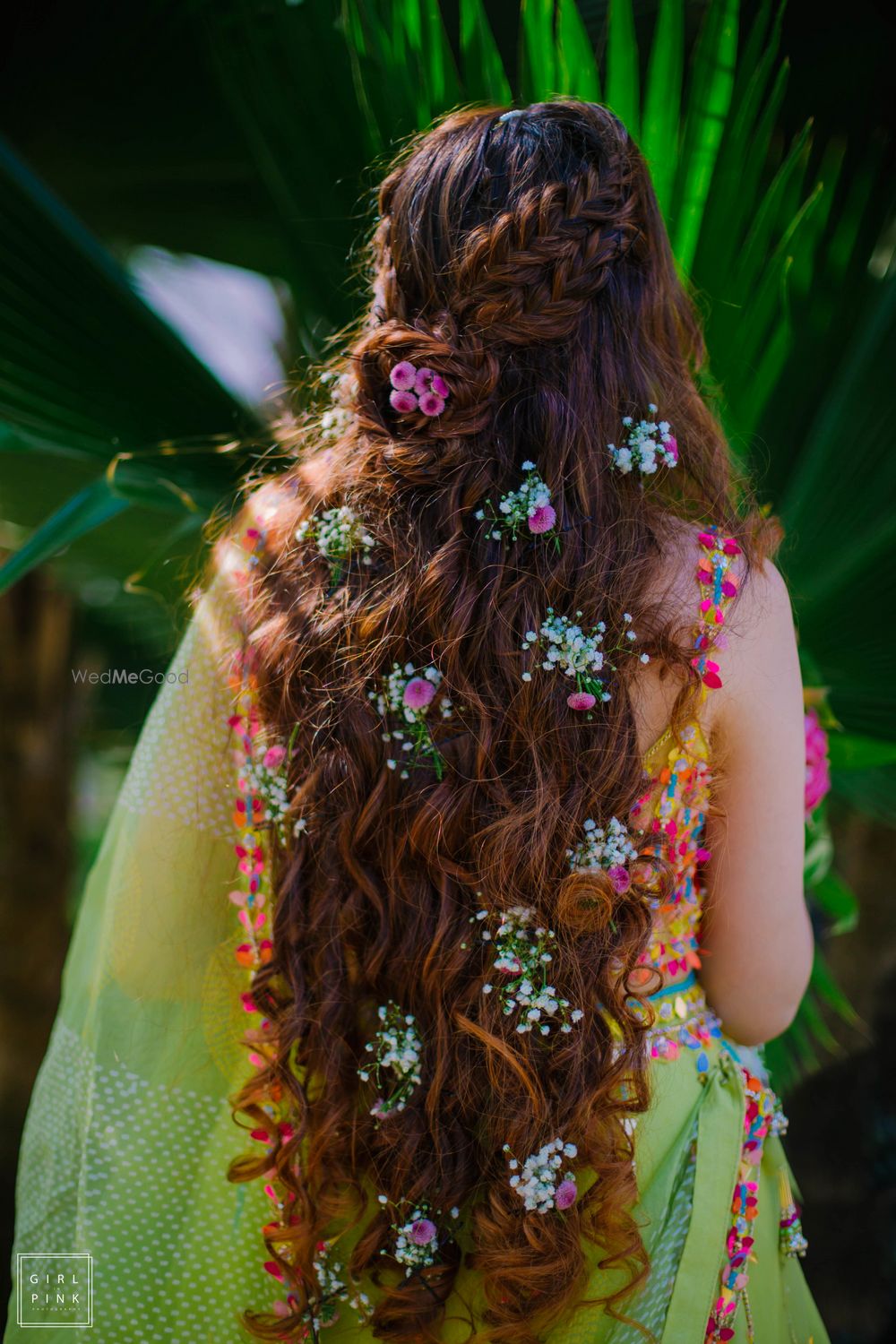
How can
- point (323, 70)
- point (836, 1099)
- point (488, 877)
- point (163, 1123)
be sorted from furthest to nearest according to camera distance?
point (836, 1099)
point (323, 70)
point (163, 1123)
point (488, 877)

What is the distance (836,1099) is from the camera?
175cm

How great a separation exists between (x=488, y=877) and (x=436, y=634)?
0.22 meters

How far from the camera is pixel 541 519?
30.5 inches

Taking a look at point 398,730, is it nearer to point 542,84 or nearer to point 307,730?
point 307,730

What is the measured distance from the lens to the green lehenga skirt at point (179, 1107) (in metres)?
0.92

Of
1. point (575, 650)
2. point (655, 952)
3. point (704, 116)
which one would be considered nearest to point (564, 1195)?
Answer: point (655, 952)

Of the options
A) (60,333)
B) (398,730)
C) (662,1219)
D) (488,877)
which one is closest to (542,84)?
(60,333)

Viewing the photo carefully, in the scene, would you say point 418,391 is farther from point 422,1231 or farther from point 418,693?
point 422,1231

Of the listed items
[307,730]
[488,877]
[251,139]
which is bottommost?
[488,877]

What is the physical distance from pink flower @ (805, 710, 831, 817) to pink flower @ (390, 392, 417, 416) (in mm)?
730

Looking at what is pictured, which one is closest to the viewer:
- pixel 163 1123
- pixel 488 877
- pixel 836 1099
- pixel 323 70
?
pixel 488 877

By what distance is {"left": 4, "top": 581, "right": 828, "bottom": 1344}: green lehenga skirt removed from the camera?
917mm

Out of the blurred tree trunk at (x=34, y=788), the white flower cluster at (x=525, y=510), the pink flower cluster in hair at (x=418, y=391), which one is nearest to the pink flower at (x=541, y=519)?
the white flower cluster at (x=525, y=510)

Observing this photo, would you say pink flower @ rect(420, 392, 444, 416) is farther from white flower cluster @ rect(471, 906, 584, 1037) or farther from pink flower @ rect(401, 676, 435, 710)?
white flower cluster @ rect(471, 906, 584, 1037)
